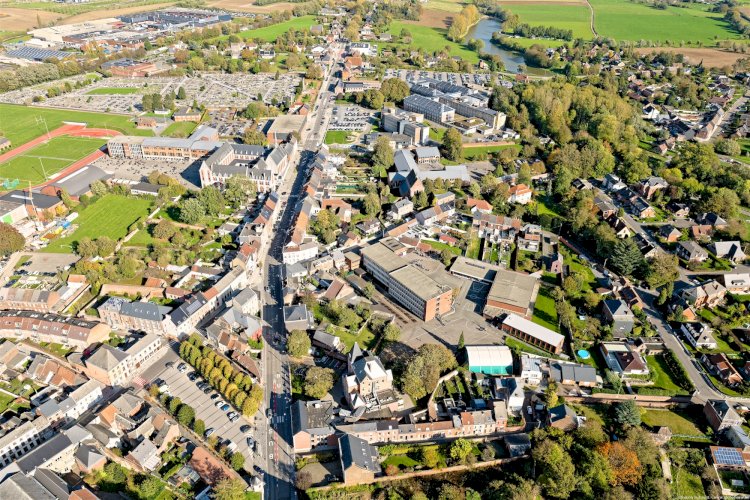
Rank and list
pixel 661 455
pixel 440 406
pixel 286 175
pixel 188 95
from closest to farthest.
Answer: pixel 661 455 → pixel 440 406 → pixel 286 175 → pixel 188 95

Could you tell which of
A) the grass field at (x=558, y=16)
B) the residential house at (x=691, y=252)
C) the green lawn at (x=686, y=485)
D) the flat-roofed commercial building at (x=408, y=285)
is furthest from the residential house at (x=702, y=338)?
the grass field at (x=558, y=16)

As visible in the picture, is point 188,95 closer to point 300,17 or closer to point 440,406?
point 300,17

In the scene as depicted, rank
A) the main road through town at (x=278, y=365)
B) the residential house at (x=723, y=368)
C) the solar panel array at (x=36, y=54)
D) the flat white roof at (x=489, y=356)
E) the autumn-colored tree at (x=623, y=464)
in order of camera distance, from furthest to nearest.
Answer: the solar panel array at (x=36, y=54) → the flat white roof at (x=489, y=356) → the residential house at (x=723, y=368) → the main road through town at (x=278, y=365) → the autumn-colored tree at (x=623, y=464)

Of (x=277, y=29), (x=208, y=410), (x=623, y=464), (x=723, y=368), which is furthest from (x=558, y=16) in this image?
(x=208, y=410)

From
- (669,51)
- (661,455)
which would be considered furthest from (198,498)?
(669,51)

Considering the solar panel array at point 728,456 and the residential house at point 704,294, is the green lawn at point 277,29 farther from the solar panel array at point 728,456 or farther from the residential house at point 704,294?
the solar panel array at point 728,456

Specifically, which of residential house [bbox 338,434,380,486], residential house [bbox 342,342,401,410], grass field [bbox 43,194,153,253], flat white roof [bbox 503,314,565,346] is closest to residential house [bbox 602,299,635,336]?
flat white roof [bbox 503,314,565,346]

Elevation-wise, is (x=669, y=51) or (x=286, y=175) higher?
(x=669, y=51)
